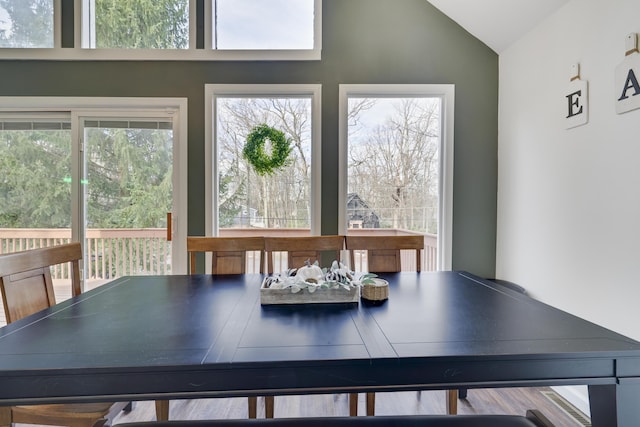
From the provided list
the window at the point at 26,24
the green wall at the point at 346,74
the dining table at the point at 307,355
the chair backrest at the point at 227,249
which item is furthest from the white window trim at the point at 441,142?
the window at the point at 26,24

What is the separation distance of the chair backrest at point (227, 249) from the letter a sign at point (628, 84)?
2.23 metres

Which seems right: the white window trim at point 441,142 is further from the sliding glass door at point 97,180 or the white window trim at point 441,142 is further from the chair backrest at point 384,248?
the sliding glass door at point 97,180

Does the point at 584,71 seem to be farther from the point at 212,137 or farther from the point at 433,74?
the point at 212,137

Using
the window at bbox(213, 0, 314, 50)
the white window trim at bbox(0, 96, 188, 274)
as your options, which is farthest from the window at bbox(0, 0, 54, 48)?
the window at bbox(213, 0, 314, 50)

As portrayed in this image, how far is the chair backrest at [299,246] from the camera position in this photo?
81.9 inches

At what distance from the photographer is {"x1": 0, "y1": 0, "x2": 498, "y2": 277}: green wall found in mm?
2848

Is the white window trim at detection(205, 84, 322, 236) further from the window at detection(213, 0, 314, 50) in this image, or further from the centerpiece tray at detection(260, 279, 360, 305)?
the centerpiece tray at detection(260, 279, 360, 305)

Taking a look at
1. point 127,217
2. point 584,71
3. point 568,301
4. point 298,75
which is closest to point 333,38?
point 298,75

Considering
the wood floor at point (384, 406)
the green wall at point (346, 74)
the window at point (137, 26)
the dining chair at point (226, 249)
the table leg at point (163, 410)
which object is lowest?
the wood floor at point (384, 406)

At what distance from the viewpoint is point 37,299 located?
1.55m

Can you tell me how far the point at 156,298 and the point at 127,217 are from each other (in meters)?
1.79

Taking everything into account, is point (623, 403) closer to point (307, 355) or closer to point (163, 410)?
point (307, 355)

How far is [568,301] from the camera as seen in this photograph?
2170 millimetres

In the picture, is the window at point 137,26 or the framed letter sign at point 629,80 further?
the window at point 137,26
